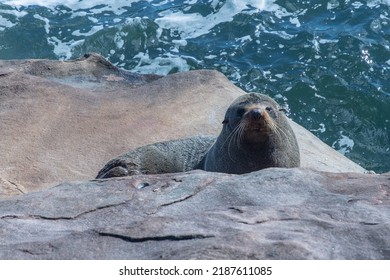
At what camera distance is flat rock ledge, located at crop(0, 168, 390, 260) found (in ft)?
12.6

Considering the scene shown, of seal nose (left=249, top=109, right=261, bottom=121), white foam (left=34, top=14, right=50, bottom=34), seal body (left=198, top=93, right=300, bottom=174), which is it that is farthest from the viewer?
white foam (left=34, top=14, right=50, bottom=34)

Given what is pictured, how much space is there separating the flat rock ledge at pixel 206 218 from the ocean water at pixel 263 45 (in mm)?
5760

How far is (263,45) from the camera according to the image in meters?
12.7

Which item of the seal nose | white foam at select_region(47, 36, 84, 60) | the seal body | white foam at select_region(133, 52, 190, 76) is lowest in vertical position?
white foam at select_region(133, 52, 190, 76)

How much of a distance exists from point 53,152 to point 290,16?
6.59 meters

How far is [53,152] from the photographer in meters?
8.02

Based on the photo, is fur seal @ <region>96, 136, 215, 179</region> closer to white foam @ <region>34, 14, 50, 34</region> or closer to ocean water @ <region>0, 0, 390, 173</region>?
ocean water @ <region>0, 0, 390, 173</region>

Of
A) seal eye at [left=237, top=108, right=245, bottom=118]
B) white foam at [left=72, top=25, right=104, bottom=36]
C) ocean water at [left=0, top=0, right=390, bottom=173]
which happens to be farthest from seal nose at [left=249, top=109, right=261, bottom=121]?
white foam at [left=72, top=25, right=104, bottom=36]

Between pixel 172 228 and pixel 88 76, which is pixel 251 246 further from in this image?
pixel 88 76

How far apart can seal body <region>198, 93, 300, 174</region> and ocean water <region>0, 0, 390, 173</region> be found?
142 inches

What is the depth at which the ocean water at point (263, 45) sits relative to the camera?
435 inches

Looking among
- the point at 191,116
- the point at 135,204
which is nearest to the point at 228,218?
the point at 135,204

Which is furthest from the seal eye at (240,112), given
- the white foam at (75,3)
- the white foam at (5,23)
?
the white foam at (75,3)

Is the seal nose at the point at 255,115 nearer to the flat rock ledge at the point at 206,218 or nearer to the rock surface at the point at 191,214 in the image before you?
the rock surface at the point at 191,214
